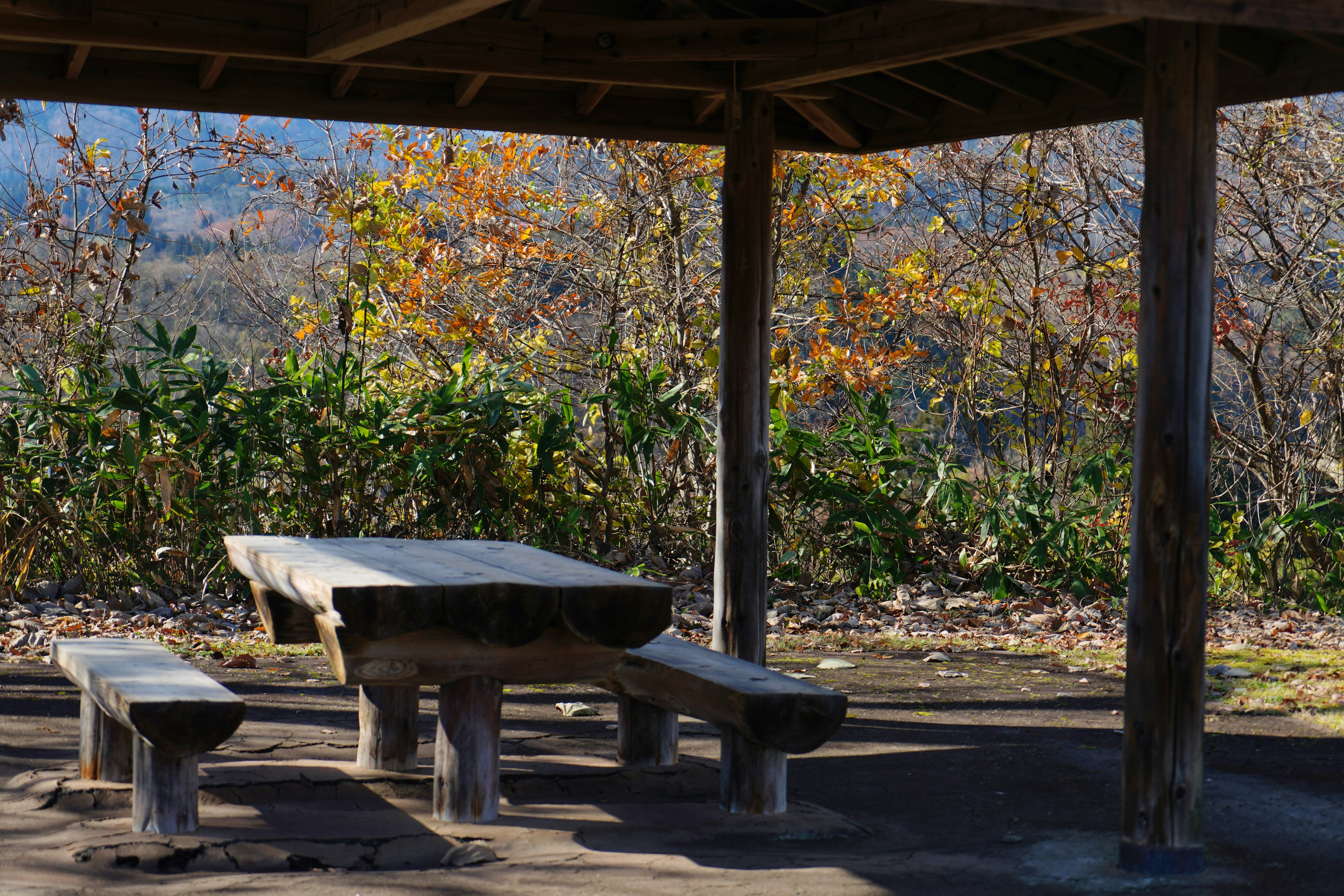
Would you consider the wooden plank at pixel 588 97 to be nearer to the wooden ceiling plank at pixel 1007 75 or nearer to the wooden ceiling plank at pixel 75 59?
the wooden ceiling plank at pixel 1007 75

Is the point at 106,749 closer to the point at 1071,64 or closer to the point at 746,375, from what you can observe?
the point at 746,375

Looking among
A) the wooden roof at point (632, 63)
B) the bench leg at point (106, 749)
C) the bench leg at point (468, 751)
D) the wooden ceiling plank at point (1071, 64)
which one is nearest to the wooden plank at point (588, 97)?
the wooden roof at point (632, 63)

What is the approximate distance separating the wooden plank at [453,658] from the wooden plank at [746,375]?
1.77 metres

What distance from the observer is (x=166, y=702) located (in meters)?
3.45

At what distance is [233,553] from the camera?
482 cm

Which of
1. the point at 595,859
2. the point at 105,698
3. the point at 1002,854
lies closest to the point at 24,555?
the point at 105,698

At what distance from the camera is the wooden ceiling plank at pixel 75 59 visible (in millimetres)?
5172

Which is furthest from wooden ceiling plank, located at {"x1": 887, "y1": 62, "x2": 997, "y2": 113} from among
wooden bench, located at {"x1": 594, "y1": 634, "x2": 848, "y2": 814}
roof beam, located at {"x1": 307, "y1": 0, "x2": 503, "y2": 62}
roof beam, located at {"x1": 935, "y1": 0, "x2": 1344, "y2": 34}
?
wooden bench, located at {"x1": 594, "y1": 634, "x2": 848, "y2": 814}

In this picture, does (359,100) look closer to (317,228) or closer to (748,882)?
(748,882)

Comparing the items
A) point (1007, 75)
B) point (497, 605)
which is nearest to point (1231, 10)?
point (1007, 75)

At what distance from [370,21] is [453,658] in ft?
7.74

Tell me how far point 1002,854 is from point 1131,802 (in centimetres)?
43

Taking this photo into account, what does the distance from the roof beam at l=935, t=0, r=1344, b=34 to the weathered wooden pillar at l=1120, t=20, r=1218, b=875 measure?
184 mm

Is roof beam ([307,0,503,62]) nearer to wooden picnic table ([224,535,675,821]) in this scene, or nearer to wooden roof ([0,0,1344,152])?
wooden roof ([0,0,1344,152])
